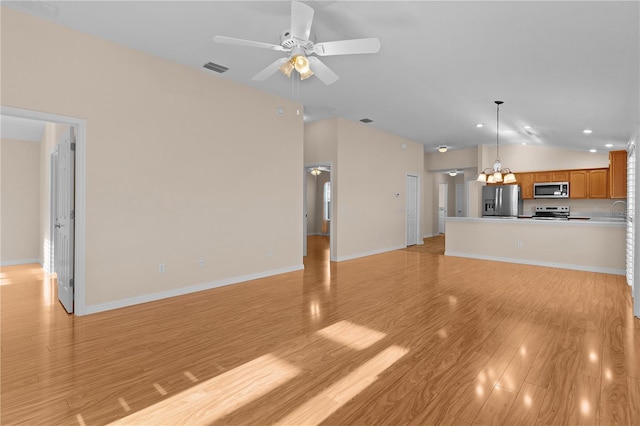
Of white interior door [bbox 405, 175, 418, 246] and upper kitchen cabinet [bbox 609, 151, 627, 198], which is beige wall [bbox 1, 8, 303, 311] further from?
upper kitchen cabinet [bbox 609, 151, 627, 198]

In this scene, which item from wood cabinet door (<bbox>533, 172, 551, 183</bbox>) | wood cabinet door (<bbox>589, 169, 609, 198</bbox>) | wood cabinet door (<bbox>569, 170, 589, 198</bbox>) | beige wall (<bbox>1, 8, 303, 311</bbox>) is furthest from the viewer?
wood cabinet door (<bbox>533, 172, 551, 183</bbox>)

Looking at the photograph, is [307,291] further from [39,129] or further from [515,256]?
[39,129]

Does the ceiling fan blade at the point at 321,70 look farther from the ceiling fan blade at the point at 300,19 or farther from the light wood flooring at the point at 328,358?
the light wood flooring at the point at 328,358

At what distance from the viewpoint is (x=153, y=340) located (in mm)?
3006

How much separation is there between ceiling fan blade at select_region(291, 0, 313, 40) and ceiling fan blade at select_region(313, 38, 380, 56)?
180mm

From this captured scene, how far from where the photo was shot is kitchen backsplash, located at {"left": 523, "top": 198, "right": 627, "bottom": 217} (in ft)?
26.1

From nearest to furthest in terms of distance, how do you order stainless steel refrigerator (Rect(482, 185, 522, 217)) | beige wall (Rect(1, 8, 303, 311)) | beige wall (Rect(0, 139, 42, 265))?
Answer: 1. beige wall (Rect(1, 8, 303, 311))
2. beige wall (Rect(0, 139, 42, 265))
3. stainless steel refrigerator (Rect(482, 185, 522, 217))

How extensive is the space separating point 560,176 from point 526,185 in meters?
0.78

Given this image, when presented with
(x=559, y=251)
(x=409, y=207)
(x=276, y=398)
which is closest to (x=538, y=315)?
(x=276, y=398)

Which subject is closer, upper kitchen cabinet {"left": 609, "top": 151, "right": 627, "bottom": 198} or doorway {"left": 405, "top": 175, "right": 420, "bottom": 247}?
upper kitchen cabinet {"left": 609, "top": 151, "right": 627, "bottom": 198}

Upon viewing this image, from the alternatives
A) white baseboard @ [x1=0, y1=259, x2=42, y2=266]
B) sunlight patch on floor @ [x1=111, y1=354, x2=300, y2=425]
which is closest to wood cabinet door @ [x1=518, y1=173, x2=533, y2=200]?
sunlight patch on floor @ [x1=111, y1=354, x2=300, y2=425]

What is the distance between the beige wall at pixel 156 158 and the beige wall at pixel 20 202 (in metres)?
A: 5.05

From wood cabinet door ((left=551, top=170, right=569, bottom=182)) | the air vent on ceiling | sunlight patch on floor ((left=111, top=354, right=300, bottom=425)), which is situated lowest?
sunlight patch on floor ((left=111, top=354, right=300, bottom=425))

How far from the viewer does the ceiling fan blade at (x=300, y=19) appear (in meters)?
2.48
